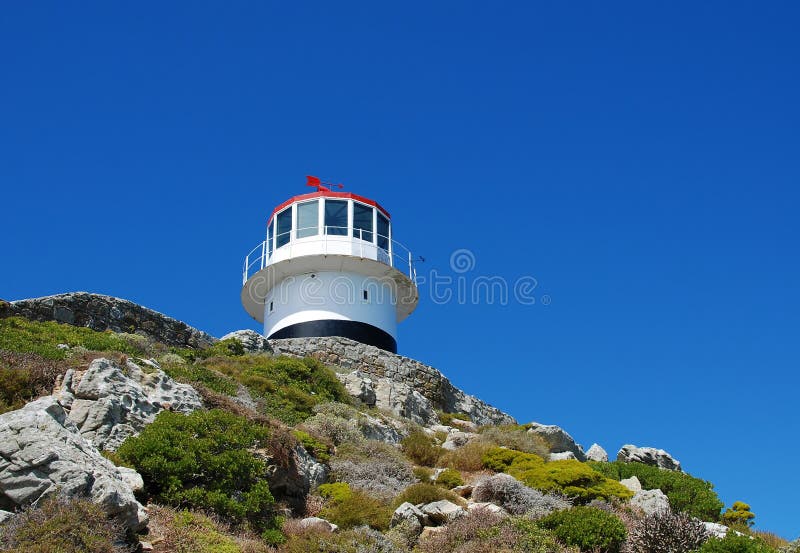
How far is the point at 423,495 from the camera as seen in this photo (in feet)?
46.9

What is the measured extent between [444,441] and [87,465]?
473 inches

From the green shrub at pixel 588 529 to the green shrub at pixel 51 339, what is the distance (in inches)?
355

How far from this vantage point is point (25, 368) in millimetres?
13570

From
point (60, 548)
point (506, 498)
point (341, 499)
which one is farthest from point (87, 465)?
point (506, 498)

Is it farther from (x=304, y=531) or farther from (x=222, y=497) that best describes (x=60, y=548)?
(x=304, y=531)

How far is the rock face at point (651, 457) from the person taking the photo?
80.6 ft

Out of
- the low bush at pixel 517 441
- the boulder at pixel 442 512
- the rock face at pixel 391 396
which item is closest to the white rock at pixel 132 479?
the boulder at pixel 442 512

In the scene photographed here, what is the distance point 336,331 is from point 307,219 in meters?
4.24

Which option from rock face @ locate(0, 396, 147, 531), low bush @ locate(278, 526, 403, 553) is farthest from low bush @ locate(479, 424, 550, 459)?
rock face @ locate(0, 396, 147, 531)

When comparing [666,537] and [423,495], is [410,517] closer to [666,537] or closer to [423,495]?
[423,495]

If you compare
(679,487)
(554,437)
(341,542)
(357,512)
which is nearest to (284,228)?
(554,437)

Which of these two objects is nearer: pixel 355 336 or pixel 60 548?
pixel 60 548

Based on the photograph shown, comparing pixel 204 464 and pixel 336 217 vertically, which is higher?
pixel 336 217

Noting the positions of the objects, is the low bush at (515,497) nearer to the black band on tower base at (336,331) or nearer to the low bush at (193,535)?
the low bush at (193,535)
